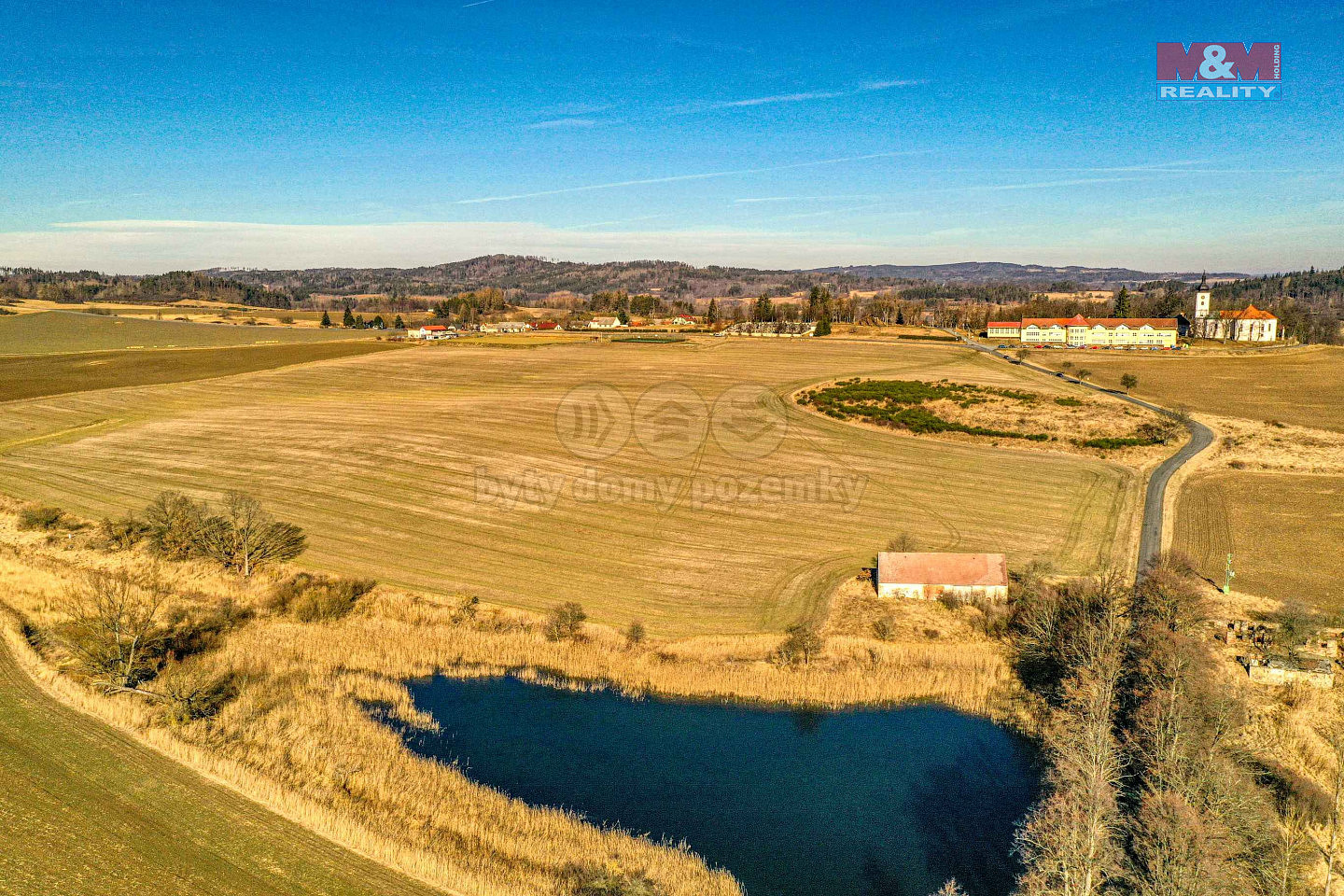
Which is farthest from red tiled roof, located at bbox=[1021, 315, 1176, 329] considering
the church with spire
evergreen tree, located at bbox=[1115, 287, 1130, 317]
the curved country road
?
the curved country road

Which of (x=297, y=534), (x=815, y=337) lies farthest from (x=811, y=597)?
(x=815, y=337)

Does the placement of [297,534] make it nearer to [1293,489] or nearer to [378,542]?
[378,542]

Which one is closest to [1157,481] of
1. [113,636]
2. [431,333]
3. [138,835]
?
[138,835]

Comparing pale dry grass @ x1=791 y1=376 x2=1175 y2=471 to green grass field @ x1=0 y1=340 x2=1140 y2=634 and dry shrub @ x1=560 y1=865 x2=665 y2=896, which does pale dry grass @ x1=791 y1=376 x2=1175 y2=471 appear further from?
dry shrub @ x1=560 y1=865 x2=665 y2=896

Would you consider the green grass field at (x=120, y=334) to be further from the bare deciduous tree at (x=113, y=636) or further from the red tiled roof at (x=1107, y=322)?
the red tiled roof at (x=1107, y=322)

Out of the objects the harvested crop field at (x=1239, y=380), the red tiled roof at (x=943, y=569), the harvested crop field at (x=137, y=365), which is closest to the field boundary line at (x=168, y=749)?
the red tiled roof at (x=943, y=569)
